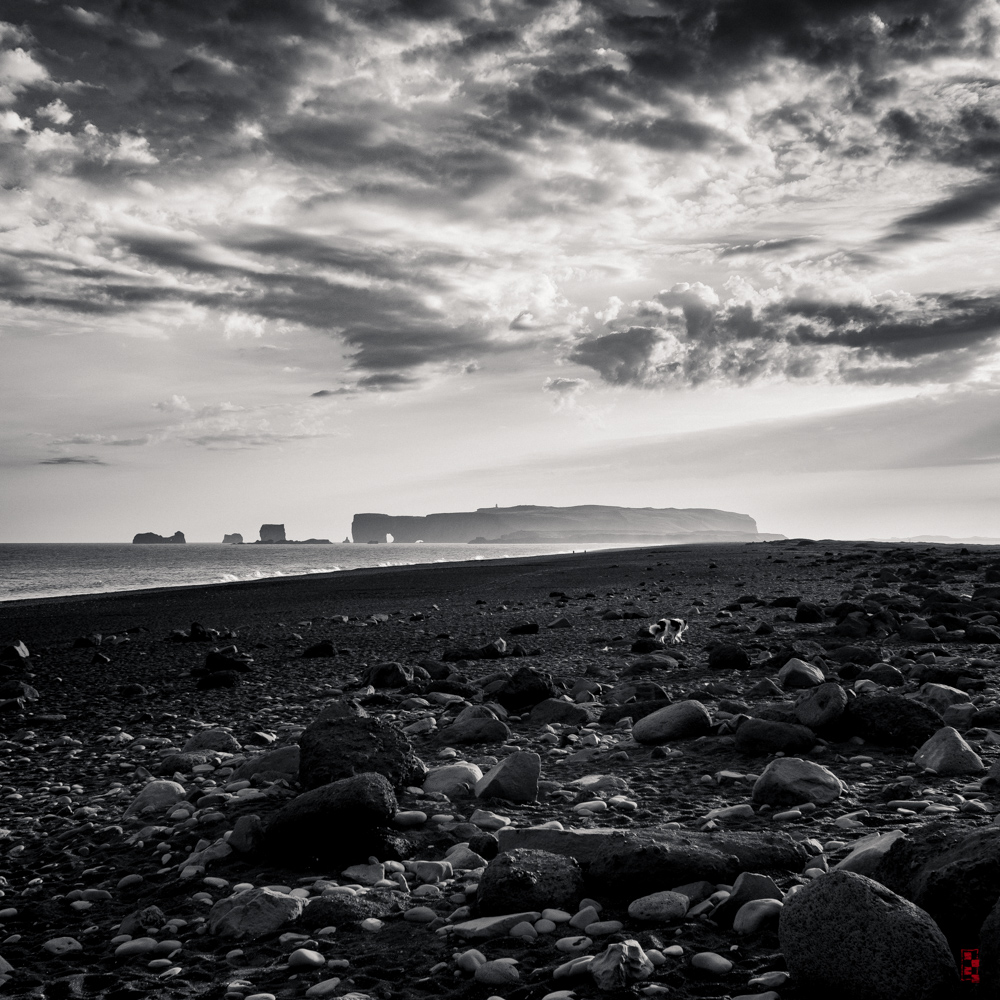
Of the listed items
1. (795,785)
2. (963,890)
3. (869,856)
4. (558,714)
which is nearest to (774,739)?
(795,785)

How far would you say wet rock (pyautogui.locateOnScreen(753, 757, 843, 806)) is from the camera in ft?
14.9

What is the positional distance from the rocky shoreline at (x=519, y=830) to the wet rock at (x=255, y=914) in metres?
0.01

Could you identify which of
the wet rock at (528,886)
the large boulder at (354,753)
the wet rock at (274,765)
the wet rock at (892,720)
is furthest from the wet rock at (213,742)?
the wet rock at (892,720)

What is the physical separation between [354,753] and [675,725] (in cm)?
240

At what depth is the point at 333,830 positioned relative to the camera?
423 centimetres

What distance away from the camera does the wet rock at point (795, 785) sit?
4.53m

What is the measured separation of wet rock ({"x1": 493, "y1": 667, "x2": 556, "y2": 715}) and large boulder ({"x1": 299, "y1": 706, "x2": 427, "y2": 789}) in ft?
7.34

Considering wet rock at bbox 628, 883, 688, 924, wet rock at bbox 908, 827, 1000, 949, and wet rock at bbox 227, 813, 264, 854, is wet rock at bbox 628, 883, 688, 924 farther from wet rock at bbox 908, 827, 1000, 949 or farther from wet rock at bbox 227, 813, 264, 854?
wet rock at bbox 227, 813, 264, 854

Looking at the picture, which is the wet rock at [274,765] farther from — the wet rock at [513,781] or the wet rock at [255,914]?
the wet rock at [255,914]

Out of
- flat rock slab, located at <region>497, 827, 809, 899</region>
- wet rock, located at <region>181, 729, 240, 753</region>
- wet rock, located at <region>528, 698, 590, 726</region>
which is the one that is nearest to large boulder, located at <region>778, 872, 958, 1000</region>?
flat rock slab, located at <region>497, 827, 809, 899</region>

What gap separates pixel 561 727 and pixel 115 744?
12.9ft

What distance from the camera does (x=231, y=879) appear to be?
13.4 ft

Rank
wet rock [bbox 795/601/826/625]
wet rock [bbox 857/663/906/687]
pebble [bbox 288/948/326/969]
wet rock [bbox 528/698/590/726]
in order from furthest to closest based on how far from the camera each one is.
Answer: wet rock [bbox 795/601/826/625]
wet rock [bbox 857/663/906/687]
wet rock [bbox 528/698/590/726]
pebble [bbox 288/948/326/969]

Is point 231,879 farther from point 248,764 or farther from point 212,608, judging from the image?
point 212,608
